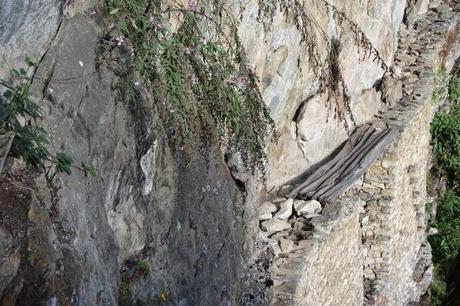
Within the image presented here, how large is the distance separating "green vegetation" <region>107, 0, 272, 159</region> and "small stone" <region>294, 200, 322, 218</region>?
1.32 meters

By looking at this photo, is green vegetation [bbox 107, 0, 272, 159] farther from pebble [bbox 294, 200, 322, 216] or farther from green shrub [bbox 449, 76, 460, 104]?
green shrub [bbox 449, 76, 460, 104]

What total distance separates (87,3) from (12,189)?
1469 mm

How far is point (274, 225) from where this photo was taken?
701cm

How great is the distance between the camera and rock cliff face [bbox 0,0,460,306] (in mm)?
3641

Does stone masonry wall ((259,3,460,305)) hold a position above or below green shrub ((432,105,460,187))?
below

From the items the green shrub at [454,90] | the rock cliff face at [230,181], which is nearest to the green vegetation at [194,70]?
the rock cliff face at [230,181]

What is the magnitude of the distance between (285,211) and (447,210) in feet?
18.0

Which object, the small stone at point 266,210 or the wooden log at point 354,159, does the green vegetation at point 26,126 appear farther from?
the wooden log at point 354,159

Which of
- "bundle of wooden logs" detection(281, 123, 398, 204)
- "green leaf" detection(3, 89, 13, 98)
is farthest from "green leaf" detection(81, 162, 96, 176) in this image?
"bundle of wooden logs" detection(281, 123, 398, 204)

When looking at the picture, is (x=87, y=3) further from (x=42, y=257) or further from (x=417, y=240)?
(x=417, y=240)

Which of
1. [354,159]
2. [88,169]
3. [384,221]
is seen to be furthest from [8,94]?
[384,221]

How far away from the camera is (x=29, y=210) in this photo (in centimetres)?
331

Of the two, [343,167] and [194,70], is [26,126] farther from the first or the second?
[343,167]

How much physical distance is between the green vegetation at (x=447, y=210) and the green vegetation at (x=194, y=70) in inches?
243
